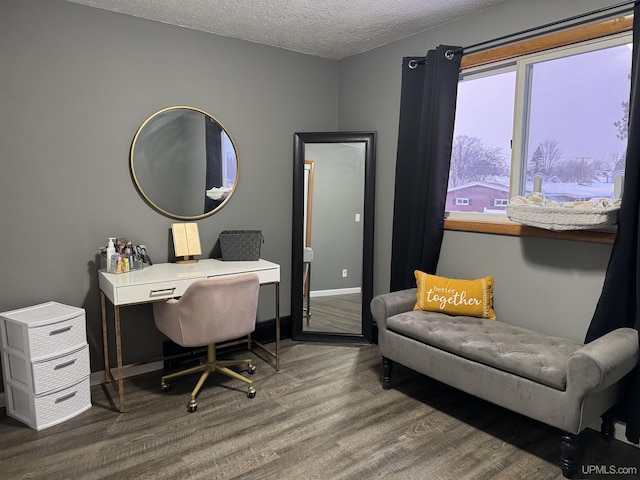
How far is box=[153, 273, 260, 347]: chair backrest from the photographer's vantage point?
255cm

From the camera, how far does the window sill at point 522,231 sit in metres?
2.40

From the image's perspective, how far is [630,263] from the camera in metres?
2.22


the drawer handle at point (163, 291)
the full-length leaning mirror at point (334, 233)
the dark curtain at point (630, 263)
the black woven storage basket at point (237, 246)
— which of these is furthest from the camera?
the full-length leaning mirror at point (334, 233)

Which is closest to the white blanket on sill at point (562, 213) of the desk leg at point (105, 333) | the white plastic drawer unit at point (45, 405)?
the desk leg at point (105, 333)

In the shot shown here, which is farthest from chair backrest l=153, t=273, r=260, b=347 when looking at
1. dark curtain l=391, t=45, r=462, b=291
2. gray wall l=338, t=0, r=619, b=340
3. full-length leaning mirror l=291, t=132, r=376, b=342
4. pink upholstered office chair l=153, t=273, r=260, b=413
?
gray wall l=338, t=0, r=619, b=340

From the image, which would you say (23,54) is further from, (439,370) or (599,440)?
(599,440)

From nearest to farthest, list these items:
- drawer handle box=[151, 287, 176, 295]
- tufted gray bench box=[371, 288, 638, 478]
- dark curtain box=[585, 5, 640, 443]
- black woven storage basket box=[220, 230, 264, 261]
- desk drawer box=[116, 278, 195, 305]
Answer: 1. tufted gray bench box=[371, 288, 638, 478]
2. dark curtain box=[585, 5, 640, 443]
3. desk drawer box=[116, 278, 195, 305]
4. drawer handle box=[151, 287, 176, 295]
5. black woven storage basket box=[220, 230, 264, 261]

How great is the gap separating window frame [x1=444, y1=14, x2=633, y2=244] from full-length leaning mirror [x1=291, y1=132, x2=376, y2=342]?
815mm

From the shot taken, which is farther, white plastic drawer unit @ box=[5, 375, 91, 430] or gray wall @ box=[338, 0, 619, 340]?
gray wall @ box=[338, 0, 619, 340]

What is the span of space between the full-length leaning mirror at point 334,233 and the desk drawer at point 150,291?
1294 mm

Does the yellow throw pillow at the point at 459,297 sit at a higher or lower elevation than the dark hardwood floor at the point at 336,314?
higher

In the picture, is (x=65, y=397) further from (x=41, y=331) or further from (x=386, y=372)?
(x=386, y=372)

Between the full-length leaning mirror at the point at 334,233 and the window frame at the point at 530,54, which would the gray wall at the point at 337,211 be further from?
the window frame at the point at 530,54

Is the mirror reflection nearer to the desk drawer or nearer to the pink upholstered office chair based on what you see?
the pink upholstered office chair
